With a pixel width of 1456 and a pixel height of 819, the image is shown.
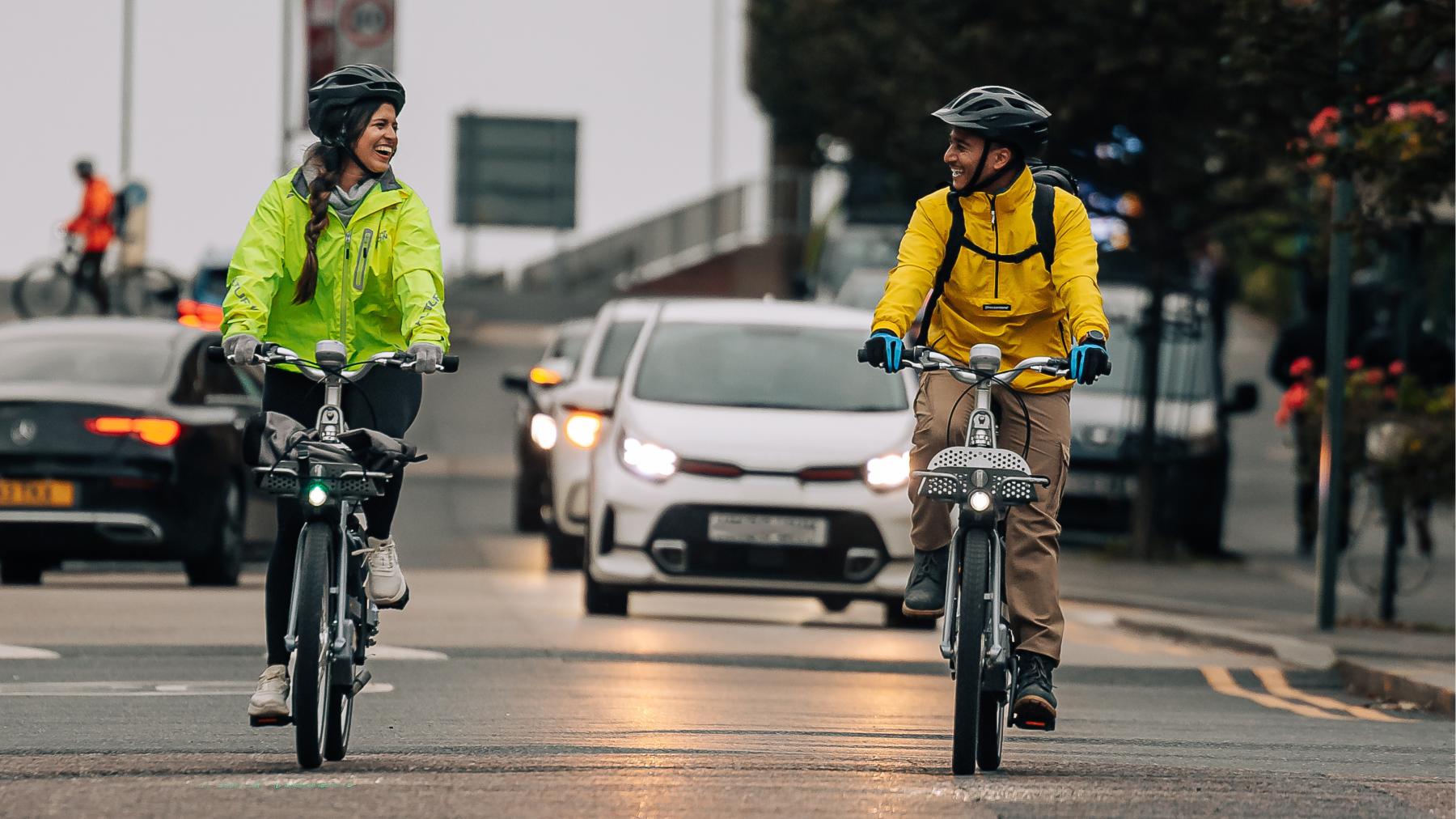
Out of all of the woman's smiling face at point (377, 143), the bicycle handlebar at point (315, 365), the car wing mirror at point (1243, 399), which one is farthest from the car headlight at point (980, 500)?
the car wing mirror at point (1243, 399)

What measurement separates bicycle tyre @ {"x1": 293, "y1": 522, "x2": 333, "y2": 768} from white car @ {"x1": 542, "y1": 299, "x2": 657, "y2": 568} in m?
6.54

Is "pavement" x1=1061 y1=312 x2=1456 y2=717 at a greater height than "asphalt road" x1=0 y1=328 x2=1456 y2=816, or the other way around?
"asphalt road" x1=0 y1=328 x2=1456 y2=816

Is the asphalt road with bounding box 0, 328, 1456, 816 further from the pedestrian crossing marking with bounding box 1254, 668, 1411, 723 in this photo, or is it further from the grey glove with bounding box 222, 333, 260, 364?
the grey glove with bounding box 222, 333, 260, 364

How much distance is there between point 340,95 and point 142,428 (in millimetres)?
7048

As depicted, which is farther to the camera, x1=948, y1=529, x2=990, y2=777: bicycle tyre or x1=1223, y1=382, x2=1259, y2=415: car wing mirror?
x1=1223, y1=382, x2=1259, y2=415: car wing mirror

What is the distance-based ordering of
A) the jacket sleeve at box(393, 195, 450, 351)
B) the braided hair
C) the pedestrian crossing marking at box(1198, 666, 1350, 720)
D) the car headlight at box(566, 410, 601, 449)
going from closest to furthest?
1. the jacket sleeve at box(393, 195, 450, 351)
2. the braided hair
3. the pedestrian crossing marking at box(1198, 666, 1350, 720)
4. the car headlight at box(566, 410, 601, 449)

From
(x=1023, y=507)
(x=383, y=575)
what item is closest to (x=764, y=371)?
(x=1023, y=507)

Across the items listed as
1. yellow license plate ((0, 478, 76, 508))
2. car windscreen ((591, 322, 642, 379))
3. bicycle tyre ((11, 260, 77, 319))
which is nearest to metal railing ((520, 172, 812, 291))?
bicycle tyre ((11, 260, 77, 319))

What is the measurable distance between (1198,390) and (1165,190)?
150cm

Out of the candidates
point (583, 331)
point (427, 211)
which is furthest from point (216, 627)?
A: point (583, 331)

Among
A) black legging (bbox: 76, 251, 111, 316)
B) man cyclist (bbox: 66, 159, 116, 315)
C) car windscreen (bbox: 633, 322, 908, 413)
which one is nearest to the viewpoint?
car windscreen (bbox: 633, 322, 908, 413)

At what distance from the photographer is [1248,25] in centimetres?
1362

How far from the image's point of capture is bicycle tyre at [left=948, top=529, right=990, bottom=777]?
296 inches

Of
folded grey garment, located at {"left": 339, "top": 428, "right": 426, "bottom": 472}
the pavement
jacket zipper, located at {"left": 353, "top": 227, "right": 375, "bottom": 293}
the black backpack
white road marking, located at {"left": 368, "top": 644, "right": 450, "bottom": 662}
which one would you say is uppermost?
the black backpack
